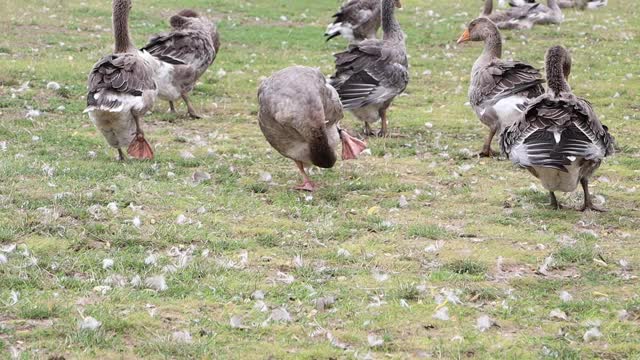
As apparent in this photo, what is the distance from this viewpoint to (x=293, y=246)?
25.7 ft

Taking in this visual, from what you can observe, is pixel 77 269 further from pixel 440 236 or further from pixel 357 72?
pixel 357 72

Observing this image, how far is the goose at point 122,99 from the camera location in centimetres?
1020

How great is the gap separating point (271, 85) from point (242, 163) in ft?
5.04

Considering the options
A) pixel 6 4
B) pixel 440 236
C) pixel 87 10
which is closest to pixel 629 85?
pixel 440 236

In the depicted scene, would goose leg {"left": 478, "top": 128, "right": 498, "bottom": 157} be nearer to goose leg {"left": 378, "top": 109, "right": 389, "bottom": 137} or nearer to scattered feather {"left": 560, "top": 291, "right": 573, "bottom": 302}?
goose leg {"left": 378, "top": 109, "right": 389, "bottom": 137}

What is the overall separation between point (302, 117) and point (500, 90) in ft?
10.2

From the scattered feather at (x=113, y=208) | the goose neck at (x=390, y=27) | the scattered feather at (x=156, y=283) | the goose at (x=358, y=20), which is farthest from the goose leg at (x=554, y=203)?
the goose at (x=358, y=20)

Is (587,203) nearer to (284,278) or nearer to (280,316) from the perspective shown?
(284,278)

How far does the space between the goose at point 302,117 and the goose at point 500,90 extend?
2143 millimetres

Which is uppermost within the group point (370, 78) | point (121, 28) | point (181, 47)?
point (121, 28)

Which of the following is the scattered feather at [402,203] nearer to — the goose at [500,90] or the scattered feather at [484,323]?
the goose at [500,90]

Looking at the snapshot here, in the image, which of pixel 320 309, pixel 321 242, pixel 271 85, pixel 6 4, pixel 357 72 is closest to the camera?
pixel 320 309

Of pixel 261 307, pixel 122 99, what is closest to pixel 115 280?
pixel 261 307

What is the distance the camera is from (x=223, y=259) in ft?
24.2
